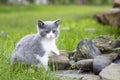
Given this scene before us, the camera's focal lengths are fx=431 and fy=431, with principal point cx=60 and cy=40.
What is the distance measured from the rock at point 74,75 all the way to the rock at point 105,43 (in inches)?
25.6

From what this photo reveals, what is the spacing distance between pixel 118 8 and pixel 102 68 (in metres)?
6.35

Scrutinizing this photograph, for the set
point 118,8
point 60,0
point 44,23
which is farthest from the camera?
point 60,0

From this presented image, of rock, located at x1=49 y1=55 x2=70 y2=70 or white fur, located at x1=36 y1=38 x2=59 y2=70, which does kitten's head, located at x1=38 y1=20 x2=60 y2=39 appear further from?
rock, located at x1=49 y1=55 x2=70 y2=70

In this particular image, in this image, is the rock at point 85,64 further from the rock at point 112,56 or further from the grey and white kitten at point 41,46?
the grey and white kitten at point 41,46

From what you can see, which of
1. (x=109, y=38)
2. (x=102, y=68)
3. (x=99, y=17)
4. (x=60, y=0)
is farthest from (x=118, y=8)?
(x=60, y=0)

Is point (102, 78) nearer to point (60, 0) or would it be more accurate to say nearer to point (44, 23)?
point (44, 23)

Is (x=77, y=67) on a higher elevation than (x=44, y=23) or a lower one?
lower

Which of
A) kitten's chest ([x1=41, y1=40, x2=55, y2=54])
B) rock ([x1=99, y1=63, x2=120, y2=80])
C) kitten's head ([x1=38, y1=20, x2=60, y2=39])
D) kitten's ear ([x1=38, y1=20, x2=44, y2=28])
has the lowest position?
rock ([x1=99, y1=63, x2=120, y2=80])

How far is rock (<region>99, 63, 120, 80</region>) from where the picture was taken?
5.57m

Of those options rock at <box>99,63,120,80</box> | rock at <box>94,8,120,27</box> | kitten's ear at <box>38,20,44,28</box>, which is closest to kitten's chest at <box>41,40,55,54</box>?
kitten's ear at <box>38,20,44,28</box>

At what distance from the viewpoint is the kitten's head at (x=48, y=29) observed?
19.7 ft

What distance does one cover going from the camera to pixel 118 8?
481 inches

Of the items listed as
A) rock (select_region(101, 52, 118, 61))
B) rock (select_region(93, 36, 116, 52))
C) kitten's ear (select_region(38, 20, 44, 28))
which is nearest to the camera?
kitten's ear (select_region(38, 20, 44, 28))

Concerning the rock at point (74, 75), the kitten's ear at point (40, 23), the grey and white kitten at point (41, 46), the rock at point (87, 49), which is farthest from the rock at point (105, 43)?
the kitten's ear at point (40, 23)
